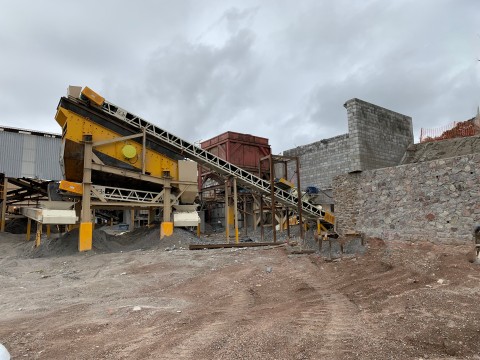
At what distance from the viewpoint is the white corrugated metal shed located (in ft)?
70.0

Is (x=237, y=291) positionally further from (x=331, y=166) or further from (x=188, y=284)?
(x=331, y=166)

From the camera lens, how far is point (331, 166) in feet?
68.6

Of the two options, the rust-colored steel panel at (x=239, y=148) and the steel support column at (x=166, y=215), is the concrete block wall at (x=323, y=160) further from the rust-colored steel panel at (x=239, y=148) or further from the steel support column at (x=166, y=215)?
the steel support column at (x=166, y=215)

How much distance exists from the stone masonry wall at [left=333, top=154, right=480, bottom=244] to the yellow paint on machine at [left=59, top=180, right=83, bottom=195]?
9657 millimetres

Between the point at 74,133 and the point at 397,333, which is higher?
the point at 74,133

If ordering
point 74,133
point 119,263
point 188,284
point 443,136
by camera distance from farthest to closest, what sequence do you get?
point 443,136 < point 74,133 < point 119,263 < point 188,284

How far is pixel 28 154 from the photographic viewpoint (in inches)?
869

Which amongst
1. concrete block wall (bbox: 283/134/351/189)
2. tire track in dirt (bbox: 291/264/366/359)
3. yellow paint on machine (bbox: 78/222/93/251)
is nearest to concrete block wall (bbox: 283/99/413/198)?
concrete block wall (bbox: 283/134/351/189)

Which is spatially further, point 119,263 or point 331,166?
point 331,166

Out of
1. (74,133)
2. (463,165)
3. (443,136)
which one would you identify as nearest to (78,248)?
(74,133)

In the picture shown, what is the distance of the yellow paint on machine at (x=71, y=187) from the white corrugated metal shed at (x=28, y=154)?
38.0 feet

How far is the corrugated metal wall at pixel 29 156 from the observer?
69.9 ft

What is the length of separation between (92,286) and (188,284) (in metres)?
2.22

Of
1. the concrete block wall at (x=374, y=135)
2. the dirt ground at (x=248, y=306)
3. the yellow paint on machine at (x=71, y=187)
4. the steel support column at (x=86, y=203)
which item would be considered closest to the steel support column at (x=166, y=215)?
the steel support column at (x=86, y=203)
